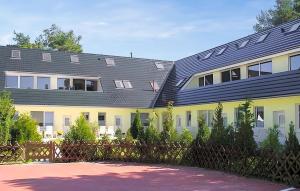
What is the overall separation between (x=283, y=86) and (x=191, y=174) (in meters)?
9.68

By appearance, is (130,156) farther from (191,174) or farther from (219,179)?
(219,179)

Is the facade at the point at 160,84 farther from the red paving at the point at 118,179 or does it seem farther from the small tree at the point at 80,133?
the small tree at the point at 80,133

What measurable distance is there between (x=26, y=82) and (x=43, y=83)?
4.52ft

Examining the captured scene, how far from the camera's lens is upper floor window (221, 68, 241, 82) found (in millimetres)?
29547

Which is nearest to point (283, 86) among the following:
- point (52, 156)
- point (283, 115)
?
point (283, 115)

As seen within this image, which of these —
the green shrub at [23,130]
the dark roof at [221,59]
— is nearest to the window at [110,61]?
the dark roof at [221,59]

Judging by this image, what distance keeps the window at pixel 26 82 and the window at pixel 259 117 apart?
1859 centimetres

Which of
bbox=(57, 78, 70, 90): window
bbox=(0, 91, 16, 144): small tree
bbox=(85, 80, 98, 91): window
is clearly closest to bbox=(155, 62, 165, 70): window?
bbox=(85, 80, 98, 91): window

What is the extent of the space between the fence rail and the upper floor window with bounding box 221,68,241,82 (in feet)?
34.2

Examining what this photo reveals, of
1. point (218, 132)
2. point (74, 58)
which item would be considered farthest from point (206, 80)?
point (218, 132)

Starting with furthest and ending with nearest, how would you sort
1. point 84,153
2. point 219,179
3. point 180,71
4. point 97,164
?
1. point 180,71
2. point 84,153
3. point 97,164
4. point 219,179

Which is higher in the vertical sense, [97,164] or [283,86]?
[283,86]

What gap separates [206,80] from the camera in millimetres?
33531

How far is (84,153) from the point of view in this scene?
2177cm
